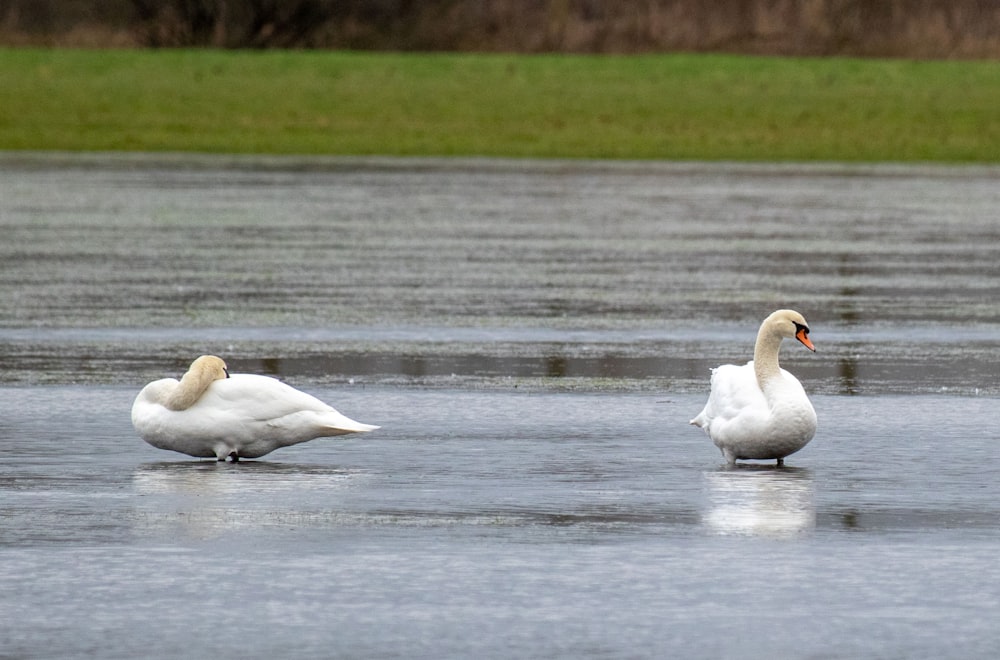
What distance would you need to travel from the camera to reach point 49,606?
721 cm

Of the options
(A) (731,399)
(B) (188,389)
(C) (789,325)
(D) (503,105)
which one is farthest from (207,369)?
(D) (503,105)

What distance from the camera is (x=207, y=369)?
9.95m

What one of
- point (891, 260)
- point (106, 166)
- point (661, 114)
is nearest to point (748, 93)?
point (661, 114)

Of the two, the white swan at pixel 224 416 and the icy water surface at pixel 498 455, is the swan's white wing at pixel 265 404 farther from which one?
the icy water surface at pixel 498 455

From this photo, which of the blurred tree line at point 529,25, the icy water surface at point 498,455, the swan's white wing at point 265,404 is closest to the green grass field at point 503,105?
the blurred tree line at point 529,25

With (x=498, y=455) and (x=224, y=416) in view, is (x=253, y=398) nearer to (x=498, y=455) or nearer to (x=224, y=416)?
(x=224, y=416)

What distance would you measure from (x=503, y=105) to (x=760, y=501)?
3281 cm

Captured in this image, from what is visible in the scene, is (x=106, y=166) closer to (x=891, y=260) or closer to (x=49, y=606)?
(x=891, y=260)

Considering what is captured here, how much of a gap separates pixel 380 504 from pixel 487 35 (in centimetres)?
4721

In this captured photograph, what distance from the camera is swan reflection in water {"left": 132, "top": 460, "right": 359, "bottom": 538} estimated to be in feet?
28.1

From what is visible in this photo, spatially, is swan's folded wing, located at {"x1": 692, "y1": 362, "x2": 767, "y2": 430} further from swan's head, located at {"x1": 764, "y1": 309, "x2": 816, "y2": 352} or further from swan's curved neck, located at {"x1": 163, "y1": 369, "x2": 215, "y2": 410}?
swan's curved neck, located at {"x1": 163, "y1": 369, "x2": 215, "y2": 410}

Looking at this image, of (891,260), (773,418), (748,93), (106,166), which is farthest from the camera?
(748,93)

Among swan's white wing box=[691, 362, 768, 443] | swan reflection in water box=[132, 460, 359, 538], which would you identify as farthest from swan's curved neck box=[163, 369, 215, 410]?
swan's white wing box=[691, 362, 768, 443]

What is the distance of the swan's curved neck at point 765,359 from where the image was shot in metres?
10.0
